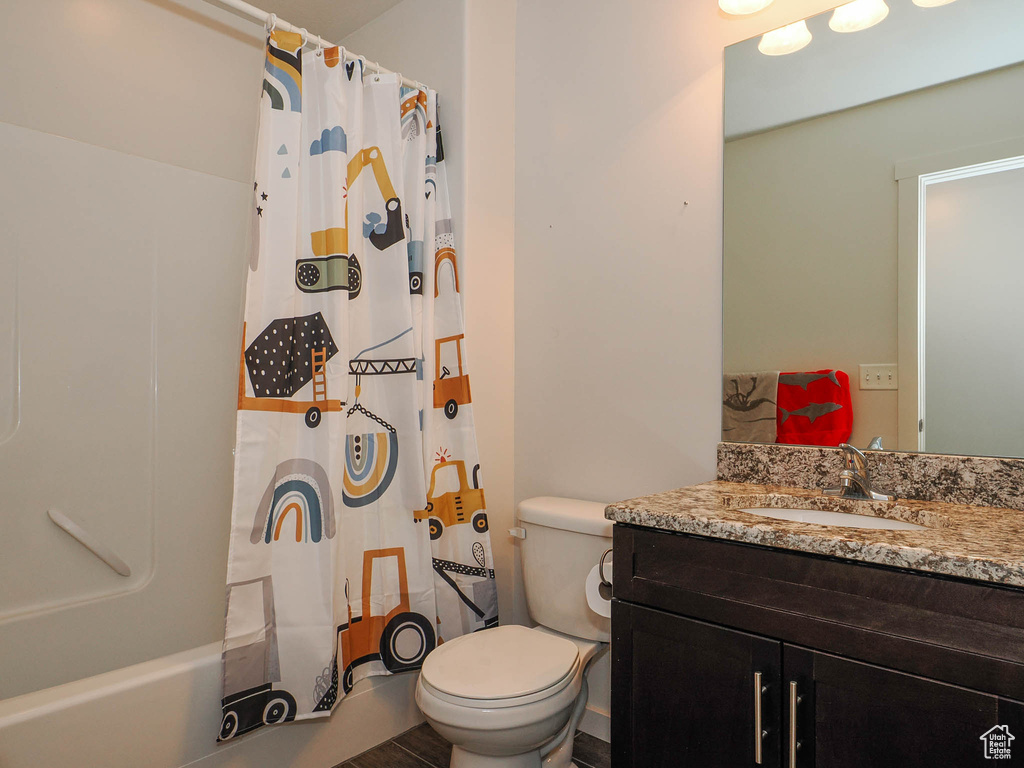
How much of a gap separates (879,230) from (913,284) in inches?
5.9

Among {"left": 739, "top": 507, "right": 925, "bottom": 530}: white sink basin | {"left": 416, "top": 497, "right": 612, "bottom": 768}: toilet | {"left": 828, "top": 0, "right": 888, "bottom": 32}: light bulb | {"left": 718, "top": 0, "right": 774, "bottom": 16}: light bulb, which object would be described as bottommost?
{"left": 416, "top": 497, "right": 612, "bottom": 768}: toilet

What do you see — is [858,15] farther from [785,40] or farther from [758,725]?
[758,725]

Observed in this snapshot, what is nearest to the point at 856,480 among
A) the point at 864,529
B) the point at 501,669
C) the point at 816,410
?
the point at 816,410

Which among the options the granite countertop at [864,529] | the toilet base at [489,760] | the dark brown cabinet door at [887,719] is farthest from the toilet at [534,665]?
the dark brown cabinet door at [887,719]

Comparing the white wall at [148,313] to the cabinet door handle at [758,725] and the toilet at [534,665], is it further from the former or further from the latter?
the cabinet door handle at [758,725]

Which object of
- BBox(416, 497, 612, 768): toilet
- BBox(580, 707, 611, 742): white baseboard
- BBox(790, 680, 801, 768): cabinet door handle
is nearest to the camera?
BBox(790, 680, 801, 768): cabinet door handle

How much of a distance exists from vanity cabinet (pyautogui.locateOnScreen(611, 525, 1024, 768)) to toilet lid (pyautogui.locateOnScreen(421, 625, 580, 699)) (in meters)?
0.23

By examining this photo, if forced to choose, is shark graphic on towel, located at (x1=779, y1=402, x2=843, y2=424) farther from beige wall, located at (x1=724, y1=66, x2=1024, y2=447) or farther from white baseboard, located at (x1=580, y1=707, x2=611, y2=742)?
white baseboard, located at (x1=580, y1=707, x2=611, y2=742)

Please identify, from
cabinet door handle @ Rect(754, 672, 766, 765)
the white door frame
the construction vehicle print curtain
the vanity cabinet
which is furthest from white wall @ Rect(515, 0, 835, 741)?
cabinet door handle @ Rect(754, 672, 766, 765)

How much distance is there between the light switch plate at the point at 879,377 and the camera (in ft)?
4.62

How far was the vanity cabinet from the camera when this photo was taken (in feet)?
2.82

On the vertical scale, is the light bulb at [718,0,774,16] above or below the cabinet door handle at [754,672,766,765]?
above

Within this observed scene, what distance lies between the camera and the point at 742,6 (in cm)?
159

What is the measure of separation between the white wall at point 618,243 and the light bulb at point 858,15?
0.06 meters
